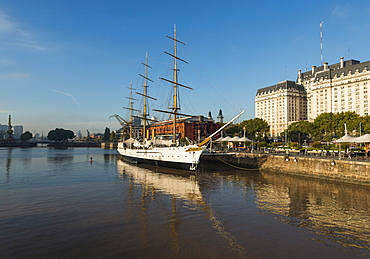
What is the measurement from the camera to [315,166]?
130ft

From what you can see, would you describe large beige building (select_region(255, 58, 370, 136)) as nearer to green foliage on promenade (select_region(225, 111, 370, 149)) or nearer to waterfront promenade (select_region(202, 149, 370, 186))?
green foliage on promenade (select_region(225, 111, 370, 149))

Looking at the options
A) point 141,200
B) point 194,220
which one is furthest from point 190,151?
point 194,220

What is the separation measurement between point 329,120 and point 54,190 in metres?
98.4

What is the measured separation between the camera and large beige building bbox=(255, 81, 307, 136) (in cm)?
18125

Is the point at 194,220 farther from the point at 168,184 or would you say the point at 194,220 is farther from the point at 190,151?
the point at 190,151

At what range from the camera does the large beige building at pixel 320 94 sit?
443 feet

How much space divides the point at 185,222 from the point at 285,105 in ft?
593

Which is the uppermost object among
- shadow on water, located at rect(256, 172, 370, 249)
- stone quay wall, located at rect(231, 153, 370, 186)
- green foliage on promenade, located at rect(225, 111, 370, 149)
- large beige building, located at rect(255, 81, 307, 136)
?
large beige building, located at rect(255, 81, 307, 136)

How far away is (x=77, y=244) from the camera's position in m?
15.0

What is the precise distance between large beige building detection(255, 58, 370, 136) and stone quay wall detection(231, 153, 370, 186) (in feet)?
383

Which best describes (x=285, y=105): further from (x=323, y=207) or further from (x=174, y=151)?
(x=323, y=207)

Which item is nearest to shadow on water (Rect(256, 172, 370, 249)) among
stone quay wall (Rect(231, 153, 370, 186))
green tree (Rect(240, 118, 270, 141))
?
stone quay wall (Rect(231, 153, 370, 186))

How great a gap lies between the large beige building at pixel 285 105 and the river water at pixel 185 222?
16087 cm

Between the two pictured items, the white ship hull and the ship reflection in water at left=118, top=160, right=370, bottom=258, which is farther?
the white ship hull
